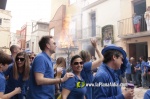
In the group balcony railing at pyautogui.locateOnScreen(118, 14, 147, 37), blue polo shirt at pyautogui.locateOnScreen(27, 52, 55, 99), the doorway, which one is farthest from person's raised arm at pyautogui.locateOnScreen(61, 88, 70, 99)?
the doorway

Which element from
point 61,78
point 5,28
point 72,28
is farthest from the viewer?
point 5,28

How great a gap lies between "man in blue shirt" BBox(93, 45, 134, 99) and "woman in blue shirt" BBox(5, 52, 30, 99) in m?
1.65

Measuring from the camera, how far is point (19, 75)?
3873 mm

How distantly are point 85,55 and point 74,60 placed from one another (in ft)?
2.19

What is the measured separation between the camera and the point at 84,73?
4.05 meters

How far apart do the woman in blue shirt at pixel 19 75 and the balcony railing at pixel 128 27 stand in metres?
12.2

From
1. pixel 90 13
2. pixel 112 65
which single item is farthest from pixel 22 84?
pixel 90 13

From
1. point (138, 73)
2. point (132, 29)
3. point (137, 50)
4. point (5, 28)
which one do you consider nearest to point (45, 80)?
point (138, 73)

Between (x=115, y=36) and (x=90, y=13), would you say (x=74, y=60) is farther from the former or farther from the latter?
(x=90, y=13)

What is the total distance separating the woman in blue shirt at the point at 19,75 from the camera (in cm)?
382

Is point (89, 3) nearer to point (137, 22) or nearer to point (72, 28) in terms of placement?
point (72, 28)

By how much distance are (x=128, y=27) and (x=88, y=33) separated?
16.1 feet

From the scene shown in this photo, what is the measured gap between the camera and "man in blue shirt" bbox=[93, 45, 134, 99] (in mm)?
2324

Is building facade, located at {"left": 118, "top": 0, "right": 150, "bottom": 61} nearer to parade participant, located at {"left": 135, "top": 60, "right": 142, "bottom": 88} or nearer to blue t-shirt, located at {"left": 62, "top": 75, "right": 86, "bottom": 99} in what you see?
parade participant, located at {"left": 135, "top": 60, "right": 142, "bottom": 88}
